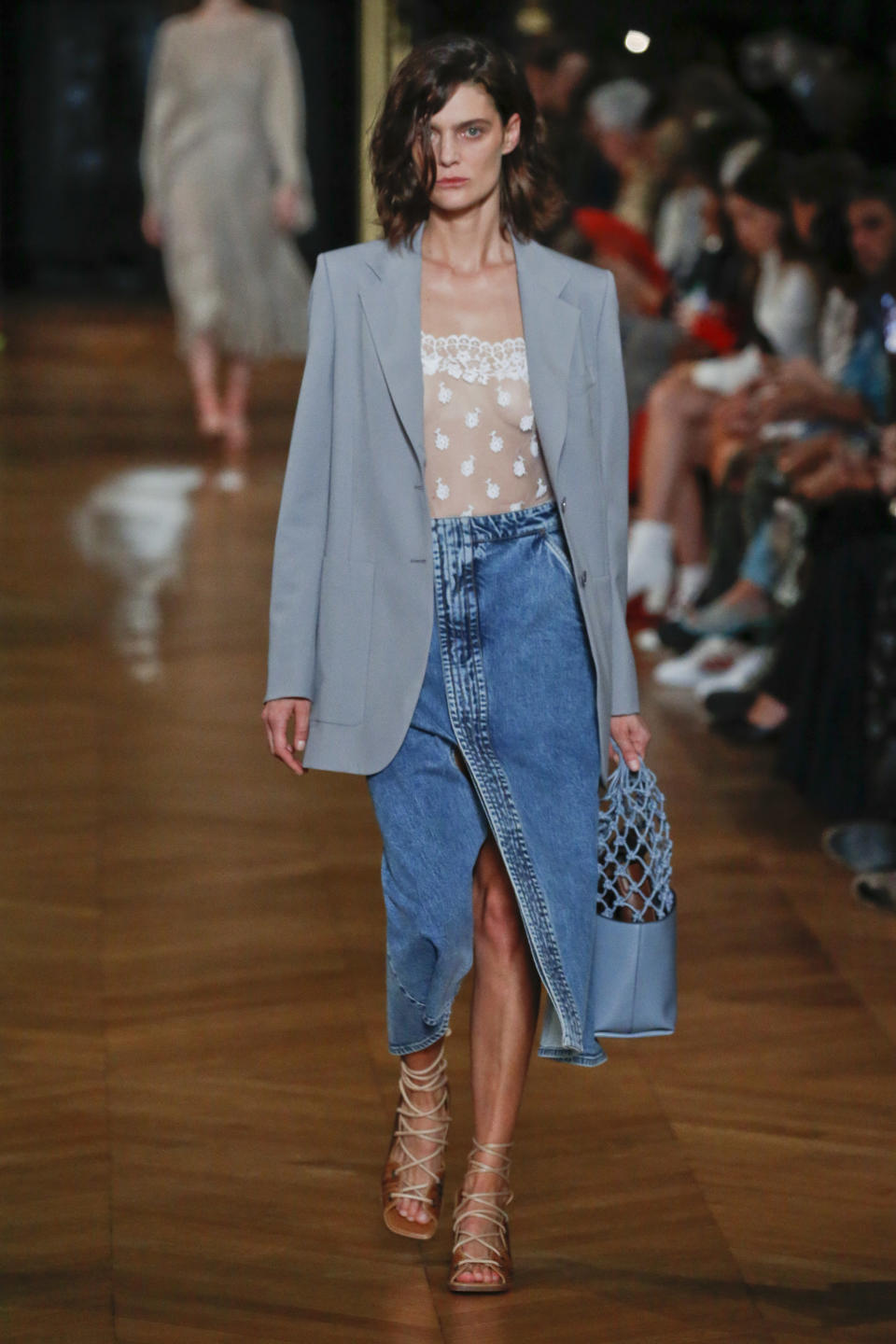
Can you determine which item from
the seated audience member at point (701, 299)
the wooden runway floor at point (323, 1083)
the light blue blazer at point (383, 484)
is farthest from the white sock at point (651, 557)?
the light blue blazer at point (383, 484)

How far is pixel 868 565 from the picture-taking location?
4016 mm

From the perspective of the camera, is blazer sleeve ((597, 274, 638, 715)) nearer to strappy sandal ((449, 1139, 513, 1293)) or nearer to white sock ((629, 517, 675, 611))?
strappy sandal ((449, 1139, 513, 1293))

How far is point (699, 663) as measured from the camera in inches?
→ 198

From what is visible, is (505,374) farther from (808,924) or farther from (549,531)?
(808,924)

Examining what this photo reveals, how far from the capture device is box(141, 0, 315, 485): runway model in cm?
801

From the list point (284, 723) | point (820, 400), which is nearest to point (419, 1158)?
point (284, 723)

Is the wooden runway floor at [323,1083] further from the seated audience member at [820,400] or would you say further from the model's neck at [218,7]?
the model's neck at [218,7]

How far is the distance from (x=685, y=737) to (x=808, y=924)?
115 centimetres

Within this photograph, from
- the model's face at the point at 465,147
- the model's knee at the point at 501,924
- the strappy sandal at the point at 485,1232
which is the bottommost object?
the strappy sandal at the point at 485,1232

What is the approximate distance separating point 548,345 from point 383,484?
0.75 feet

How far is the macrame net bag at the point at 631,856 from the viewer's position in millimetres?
2355

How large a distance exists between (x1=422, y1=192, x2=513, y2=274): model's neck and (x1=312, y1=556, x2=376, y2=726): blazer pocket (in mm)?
347

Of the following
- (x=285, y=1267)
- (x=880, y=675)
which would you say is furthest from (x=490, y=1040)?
(x=880, y=675)

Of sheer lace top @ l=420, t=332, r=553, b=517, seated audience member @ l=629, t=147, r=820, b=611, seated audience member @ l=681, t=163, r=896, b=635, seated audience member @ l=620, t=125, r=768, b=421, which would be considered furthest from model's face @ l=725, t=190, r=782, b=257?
sheer lace top @ l=420, t=332, r=553, b=517
